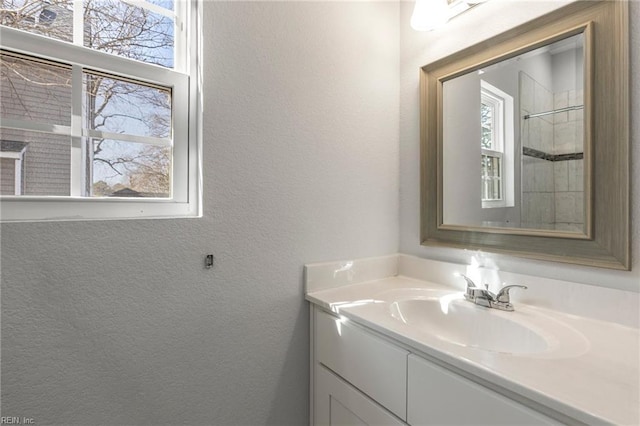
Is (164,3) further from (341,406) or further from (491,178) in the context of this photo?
(341,406)

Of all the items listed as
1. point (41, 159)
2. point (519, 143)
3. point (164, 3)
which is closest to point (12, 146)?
point (41, 159)

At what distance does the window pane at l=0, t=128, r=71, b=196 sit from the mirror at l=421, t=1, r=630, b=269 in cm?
129

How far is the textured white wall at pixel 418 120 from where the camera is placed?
0.86m

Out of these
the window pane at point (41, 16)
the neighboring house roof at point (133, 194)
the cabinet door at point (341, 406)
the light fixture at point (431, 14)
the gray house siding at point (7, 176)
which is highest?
the light fixture at point (431, 14)

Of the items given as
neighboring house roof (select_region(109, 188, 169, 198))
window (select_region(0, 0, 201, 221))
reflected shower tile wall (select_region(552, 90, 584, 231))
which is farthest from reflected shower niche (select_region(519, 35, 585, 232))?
neighboring house roof (select_region(109, 188, 169, 198))

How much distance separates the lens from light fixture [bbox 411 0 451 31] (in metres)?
1.24

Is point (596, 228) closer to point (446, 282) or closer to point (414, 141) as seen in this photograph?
point (446, 282)

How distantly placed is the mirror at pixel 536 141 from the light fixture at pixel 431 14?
0.15 m

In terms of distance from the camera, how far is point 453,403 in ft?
2.35

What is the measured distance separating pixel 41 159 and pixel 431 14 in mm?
1425

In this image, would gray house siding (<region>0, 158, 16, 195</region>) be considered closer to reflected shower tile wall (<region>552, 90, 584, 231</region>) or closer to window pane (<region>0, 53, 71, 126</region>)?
window pane (<region>0, 53, 71, 126</region>)

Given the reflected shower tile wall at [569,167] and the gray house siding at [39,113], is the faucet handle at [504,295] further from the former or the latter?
the gray house siding at [39,113]

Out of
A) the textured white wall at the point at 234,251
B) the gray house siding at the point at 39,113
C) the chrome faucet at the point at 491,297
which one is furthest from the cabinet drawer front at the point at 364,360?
the gray house siding at the point at 39,113

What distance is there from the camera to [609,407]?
20.7 inches
